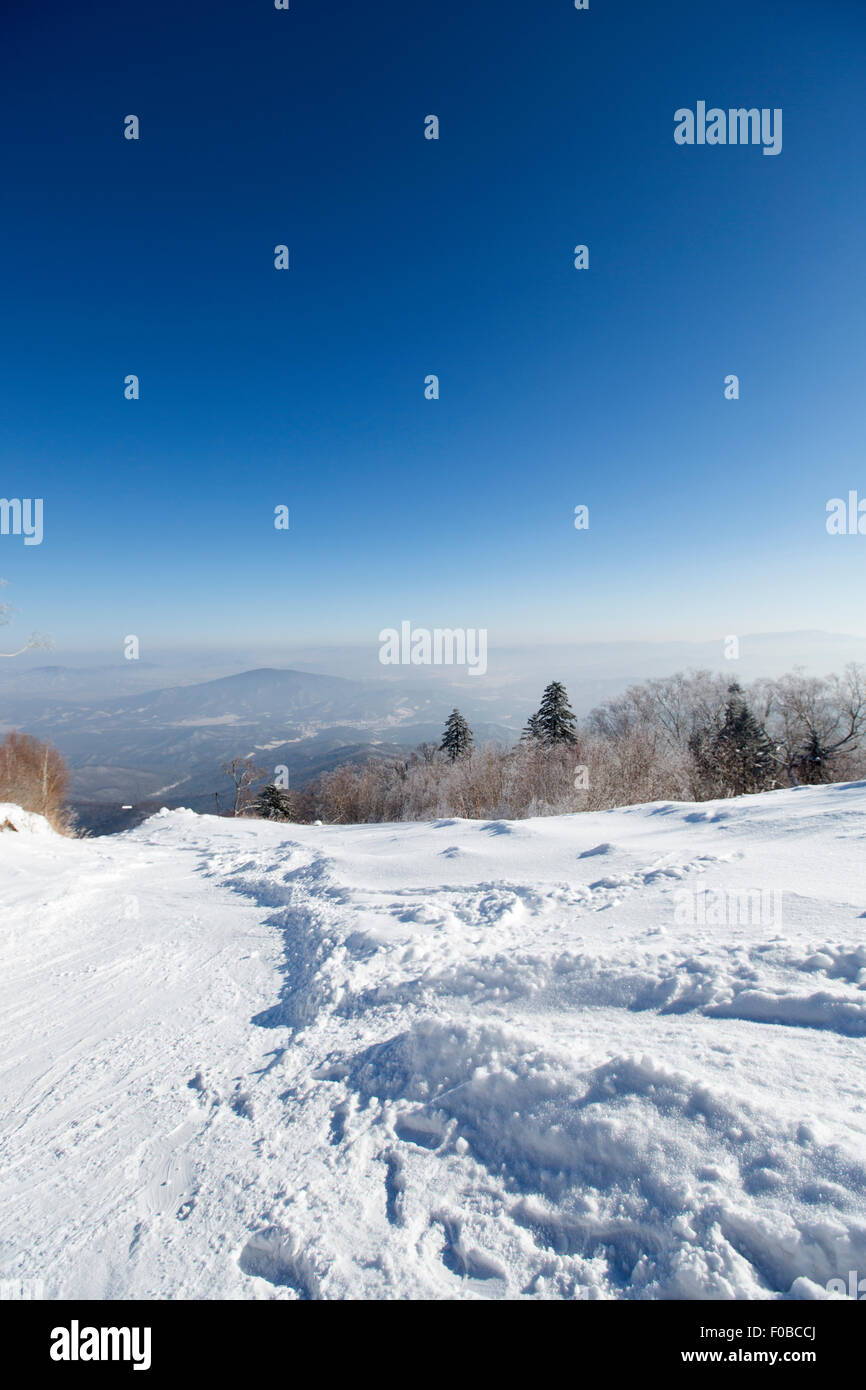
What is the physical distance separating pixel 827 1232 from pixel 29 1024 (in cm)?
534

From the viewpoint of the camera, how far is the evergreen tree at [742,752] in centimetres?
2750

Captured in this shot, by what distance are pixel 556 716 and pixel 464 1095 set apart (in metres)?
32.0

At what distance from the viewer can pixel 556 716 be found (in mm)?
33625

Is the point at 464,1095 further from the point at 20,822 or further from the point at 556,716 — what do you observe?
the point at 556,716

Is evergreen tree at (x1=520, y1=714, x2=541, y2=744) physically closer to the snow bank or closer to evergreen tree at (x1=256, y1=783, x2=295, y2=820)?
evergreen tree at (x1=256, y1=783, x2=295, y2=820)

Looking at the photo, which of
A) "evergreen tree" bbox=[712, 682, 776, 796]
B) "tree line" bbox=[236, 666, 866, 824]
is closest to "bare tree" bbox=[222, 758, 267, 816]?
"tree line" bbox=[236, 666, 866, 824]

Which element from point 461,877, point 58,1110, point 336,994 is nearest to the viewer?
point 58,1110

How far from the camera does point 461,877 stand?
21.6ft

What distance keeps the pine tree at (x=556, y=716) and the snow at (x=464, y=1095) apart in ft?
90.9

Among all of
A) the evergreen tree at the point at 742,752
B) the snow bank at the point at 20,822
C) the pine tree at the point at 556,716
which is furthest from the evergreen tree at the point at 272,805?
the evergreen tree at the point at 742,752

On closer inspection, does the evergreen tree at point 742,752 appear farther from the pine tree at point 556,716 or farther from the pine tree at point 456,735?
the pine tree at point 456,735
